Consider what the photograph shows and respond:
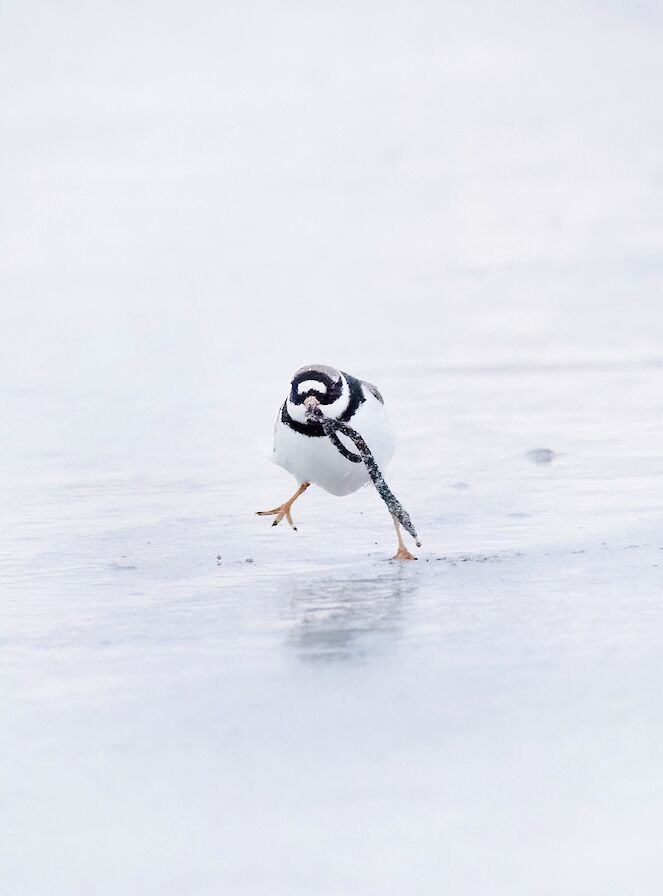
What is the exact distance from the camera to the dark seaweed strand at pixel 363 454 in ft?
23.2

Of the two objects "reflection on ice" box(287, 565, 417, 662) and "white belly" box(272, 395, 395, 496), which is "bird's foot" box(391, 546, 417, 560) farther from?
"white belly" box(272, 395, 395, 496)

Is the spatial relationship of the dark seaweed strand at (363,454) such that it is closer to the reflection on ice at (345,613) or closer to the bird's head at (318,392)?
the bird's head at (318,392)

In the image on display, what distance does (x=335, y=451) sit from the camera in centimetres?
729

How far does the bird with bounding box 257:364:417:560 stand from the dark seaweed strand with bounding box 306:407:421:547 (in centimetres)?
2

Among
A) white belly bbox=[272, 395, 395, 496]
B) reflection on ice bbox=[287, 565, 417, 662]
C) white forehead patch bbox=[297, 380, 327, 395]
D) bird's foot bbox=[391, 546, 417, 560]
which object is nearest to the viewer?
reflection on ice bbox=[287, 565, 417, 662]

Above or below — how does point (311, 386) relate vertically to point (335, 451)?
above

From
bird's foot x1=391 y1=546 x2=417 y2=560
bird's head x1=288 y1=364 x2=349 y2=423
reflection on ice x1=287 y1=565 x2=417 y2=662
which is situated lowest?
bird's foot x1=391 y1=546 x2=417 y2=560

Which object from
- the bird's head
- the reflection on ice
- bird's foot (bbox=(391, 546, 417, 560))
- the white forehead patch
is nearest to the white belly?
the bird's head

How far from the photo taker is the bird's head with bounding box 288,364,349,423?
23.2 feet

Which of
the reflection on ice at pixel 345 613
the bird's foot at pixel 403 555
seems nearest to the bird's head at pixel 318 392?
the bird's foot at pixel 403 555

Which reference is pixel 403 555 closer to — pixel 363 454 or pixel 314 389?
pixel 363 454

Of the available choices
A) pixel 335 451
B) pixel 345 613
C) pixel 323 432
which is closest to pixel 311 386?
pixel 323 432

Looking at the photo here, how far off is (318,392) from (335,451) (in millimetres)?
366

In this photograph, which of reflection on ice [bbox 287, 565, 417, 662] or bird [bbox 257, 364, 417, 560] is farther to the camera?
bird [bbox 257, 364, 417, 560]
